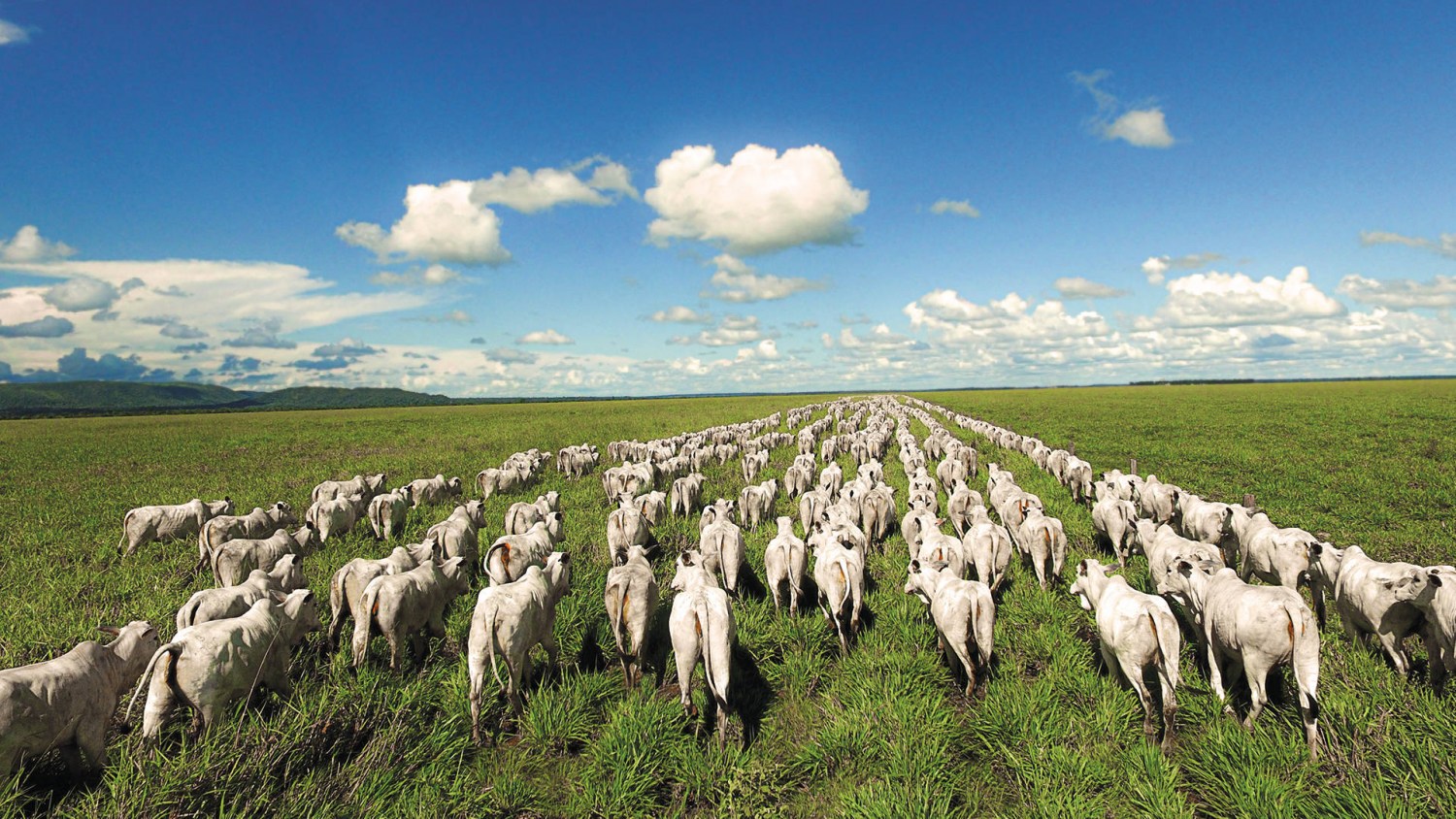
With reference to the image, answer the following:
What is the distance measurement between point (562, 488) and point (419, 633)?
42.4ft

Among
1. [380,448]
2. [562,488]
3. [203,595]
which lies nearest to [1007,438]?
[562,488]

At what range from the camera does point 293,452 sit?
3538 cm

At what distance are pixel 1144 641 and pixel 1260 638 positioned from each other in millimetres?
939

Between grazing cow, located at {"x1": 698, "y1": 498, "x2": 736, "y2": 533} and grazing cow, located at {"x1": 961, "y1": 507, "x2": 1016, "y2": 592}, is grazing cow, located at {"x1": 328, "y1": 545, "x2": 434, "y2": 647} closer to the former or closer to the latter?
grazing cow, located at {"x1": 698, "y1": 498, "x2": 736, "y2": 533}

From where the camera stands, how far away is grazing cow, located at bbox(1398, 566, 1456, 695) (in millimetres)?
5582

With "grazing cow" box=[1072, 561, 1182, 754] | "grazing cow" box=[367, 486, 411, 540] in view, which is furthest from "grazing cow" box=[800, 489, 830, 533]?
"grazing cow" box=[367, 486, 411, 540]

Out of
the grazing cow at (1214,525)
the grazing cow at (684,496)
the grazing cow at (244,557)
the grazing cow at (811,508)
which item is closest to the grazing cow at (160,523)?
the grazing cow at (244,557)

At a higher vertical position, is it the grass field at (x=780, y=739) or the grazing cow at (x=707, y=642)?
the grazing cow at (x=707, y=642)

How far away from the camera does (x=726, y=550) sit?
9.27 metres

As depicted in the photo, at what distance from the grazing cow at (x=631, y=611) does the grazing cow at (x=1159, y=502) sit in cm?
1168

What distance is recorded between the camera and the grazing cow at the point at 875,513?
1216 centimetres

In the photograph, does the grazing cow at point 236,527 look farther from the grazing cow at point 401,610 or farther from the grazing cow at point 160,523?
the grazing cow at point 401,610

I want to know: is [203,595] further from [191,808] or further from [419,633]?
[191,808]

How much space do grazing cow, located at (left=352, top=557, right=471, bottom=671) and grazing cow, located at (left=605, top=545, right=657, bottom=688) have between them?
100 inches
